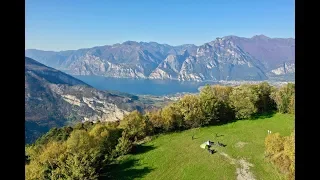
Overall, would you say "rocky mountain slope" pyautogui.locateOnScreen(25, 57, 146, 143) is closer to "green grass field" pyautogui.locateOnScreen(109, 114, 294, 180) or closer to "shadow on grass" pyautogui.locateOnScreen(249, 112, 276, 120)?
"shadow on grass" pyautogui.locateOnScreen(249, 112, 276, 120)

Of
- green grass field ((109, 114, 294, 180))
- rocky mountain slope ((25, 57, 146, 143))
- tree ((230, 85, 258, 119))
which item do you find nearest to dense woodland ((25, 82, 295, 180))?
tree ((230, 85, 258, 119))

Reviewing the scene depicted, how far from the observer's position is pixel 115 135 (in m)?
29.5

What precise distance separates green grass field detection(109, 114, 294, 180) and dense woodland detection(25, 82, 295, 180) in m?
1.14

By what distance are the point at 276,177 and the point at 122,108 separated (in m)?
83.9

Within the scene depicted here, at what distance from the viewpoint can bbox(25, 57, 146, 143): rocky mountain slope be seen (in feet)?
295

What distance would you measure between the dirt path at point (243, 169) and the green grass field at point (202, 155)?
0.68ft

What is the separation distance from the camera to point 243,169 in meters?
22.5

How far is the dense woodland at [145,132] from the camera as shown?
72.9ft

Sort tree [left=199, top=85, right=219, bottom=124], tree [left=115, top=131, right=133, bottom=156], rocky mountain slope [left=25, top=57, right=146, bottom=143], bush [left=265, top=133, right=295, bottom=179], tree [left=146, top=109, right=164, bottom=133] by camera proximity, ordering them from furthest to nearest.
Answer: rocky mountain slope [left=25, top=57, right=146, bottom=143] < tree [left=199, top=85, right=219, bottom=124] < tree [left=146, top=109, right=164, bottom=133] < tree [left=115, top=131, right=133, bottom=156] < bush [left=265, top=133, right=295, bottom=179]

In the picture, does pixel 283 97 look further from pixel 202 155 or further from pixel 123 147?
pixel 123 147

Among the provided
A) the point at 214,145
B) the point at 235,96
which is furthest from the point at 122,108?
the point at 214,145

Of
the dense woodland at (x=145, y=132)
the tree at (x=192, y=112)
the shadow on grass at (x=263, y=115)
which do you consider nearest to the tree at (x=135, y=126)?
the dense woodland at (x=145, y=132)

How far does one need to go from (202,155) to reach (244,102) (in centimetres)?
1220
